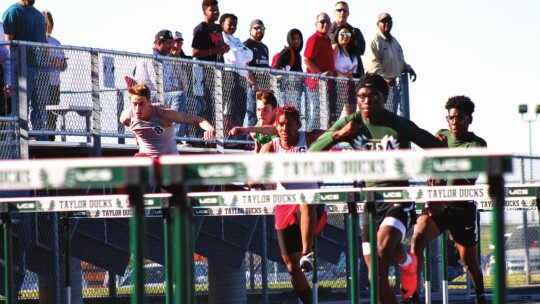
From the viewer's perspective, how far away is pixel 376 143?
9.20 meters

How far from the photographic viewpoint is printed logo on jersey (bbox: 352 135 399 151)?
360 inches

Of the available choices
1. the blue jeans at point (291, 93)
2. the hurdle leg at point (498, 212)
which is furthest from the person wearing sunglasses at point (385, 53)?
the hurdle leg at point (498, 212)

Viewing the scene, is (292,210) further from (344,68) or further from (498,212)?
(344,68)

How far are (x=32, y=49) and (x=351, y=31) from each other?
5.64 m

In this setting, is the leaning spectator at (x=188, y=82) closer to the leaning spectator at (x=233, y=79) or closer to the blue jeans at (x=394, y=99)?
the leaning spectator at (x=233, y=79)

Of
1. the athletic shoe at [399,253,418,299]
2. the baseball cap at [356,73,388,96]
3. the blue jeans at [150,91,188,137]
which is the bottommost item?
Result: the athletic shoe at [399,253,418,299]

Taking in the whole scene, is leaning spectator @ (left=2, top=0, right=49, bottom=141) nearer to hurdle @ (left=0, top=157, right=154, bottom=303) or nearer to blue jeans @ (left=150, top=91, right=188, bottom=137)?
blue jeans @ (left=150, top=91, right=188, bottom=137)

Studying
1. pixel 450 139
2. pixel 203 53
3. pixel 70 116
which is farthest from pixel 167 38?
pixel 450 139

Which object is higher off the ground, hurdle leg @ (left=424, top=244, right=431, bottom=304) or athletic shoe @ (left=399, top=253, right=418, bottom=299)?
athletic shoe @ (left=399, top=253, right=418, bottom=299)

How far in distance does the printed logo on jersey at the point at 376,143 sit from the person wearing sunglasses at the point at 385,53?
7660 millimetres

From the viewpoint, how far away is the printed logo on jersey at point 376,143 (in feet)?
30.0

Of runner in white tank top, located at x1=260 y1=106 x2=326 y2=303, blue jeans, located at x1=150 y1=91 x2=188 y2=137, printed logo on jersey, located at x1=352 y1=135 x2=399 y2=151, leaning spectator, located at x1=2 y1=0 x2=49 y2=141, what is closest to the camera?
printed logo on jersey, located at x1=352 y1=135 x2=399 y2=151

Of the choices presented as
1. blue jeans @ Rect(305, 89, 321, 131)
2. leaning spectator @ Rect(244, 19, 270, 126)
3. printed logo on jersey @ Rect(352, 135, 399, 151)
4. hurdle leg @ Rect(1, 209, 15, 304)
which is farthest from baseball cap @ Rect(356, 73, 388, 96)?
blue jeans @ Rect(305, 89, 321, 131)

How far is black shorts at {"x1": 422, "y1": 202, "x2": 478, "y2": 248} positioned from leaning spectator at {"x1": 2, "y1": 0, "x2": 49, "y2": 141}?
14.4 feet
